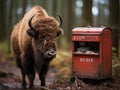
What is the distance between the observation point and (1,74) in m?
13.1

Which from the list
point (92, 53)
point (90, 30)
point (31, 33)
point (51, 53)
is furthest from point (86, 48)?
point (31, 33)

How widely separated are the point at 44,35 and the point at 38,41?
0.36m

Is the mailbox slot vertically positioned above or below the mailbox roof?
below

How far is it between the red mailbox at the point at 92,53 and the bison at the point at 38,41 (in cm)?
66

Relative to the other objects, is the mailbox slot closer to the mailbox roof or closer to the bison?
the mailbox roof

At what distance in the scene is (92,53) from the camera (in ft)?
28.5

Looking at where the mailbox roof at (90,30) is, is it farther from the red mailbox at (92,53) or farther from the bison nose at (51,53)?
the bison nose at (51,53)

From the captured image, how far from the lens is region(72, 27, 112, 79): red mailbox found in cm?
859

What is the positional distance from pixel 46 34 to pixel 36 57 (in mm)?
1005

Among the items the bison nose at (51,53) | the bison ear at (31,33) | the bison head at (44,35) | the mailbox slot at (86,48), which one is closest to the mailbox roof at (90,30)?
the mailbox slot at (86,48)

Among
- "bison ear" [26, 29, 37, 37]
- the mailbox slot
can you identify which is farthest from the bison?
the mailbox slot

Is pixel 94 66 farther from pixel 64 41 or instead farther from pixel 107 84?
pixel 64 41

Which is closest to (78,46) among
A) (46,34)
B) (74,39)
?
(74,39)

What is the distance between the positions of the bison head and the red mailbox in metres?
0.60
